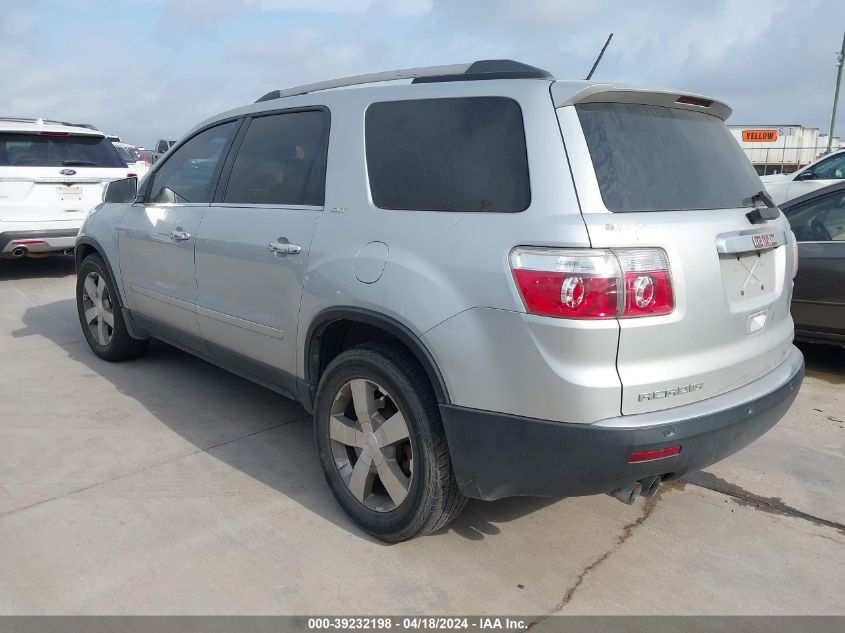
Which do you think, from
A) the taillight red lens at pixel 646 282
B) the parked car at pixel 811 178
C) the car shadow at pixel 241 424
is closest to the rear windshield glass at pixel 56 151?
the car shadow at pixel 241 424

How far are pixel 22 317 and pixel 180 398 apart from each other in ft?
10.3

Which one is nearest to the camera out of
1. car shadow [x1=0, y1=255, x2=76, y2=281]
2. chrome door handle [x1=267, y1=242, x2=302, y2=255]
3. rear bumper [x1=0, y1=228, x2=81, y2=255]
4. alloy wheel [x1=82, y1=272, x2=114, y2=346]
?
chrome door handle [x1=267, y1=242, x2=302, y2=255]

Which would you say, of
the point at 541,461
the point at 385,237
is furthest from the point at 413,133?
the point at 541,461

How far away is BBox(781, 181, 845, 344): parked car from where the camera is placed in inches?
196

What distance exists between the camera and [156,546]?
9.74ft

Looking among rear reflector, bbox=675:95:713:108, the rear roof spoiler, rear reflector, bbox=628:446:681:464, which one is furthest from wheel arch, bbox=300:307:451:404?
A: rear reflector, bbox=675:95:713:108

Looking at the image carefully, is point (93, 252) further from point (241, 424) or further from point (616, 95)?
point (616, 95)

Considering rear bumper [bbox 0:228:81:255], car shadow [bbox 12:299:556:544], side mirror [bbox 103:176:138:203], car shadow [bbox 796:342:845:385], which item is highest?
side mirror [bbox 103:176:138:203]

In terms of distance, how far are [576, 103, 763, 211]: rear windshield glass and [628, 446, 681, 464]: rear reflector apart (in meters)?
0.82

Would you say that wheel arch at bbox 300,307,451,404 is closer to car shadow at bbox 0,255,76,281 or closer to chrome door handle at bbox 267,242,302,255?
chrome door handle at bbox 267,242,302,255

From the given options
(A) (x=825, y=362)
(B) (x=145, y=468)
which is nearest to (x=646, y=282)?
(B) (x=145, y=468)

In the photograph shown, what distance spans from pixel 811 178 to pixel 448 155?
802 cm

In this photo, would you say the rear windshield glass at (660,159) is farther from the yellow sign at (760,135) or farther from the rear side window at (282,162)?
the yellow sign at (760,135)
